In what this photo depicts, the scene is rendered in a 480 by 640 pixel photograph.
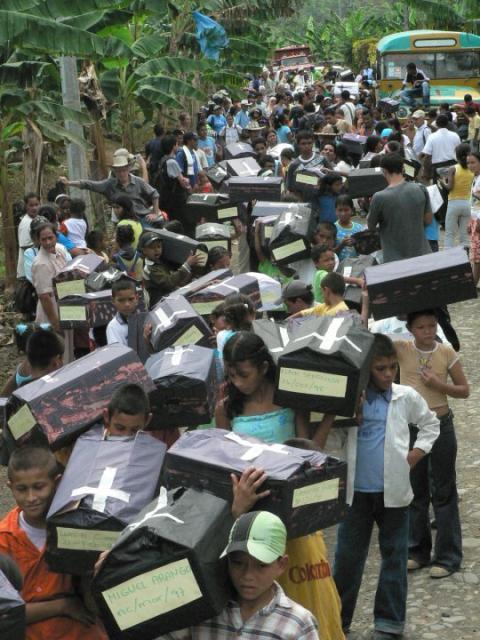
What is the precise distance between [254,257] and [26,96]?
4.30 metres

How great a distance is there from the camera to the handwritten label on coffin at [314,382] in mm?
5152

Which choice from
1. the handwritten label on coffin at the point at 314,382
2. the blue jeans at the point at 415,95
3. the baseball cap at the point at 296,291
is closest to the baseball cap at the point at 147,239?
the baseball cap at the point at 296,291

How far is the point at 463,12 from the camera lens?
25.0 metres

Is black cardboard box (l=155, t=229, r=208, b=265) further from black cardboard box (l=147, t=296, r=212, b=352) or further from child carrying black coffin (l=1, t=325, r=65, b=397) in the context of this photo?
child carrying black coffin (l=1, t=325, r=65, b=397)

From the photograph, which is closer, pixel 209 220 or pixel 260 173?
pixel 209 220

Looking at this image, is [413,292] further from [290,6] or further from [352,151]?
[290,6]

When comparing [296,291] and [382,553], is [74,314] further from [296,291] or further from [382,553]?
[382,553]

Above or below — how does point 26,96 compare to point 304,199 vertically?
above

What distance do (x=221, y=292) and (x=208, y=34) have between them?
14990 millimetres

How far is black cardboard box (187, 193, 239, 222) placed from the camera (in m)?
12.1

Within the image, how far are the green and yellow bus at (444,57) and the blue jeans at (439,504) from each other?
21.4m

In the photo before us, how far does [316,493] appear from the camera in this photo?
444 centimetres

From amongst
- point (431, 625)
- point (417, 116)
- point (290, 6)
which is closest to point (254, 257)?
point (431, 625)

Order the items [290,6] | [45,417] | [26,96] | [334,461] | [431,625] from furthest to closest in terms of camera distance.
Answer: [290,6] → [26,96] → [431,625] → [45,417] → [334,461]
